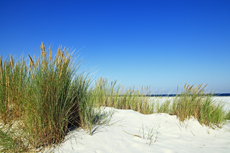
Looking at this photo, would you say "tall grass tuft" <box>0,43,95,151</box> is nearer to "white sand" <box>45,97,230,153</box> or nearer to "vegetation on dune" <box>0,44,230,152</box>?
"vegetation on dune" <box>0,44,230,152</box>

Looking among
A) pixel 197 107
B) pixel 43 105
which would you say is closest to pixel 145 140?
pixel 43 105

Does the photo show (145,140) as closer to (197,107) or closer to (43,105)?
(43,105)

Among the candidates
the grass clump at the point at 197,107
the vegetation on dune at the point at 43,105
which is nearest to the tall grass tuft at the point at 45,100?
the vegetation on dune at the point at 43,105

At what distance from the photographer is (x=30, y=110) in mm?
1766

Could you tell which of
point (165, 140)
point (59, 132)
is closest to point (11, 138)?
point (59, 132)

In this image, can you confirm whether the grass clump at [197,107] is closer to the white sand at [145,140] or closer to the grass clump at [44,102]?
the white sand at [145,140]

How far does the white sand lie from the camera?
201 centimetres

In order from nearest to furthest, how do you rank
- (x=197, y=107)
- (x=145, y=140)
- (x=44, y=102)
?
(x=44, y=102) < (x=145, y=140) < (x=197, y=107)

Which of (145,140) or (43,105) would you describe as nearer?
(43,105)

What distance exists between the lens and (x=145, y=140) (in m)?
2.43

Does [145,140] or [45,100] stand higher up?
[45,100]

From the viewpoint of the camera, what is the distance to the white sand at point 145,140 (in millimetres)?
2010

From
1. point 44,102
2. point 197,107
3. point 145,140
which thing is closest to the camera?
point 44,102

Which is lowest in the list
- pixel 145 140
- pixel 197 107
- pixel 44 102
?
pixel 145 140
